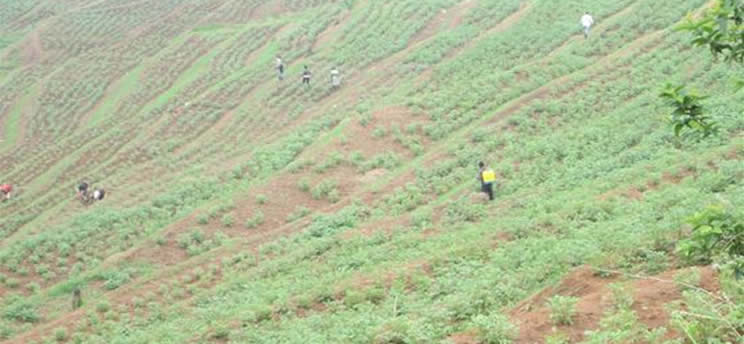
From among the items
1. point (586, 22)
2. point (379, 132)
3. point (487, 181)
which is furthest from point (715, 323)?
point (586, 22)

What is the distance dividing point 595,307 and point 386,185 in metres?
16.1

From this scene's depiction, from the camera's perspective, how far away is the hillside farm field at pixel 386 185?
12.0 m

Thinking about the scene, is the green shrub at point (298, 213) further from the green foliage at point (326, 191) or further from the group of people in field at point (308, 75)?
the group of people in field at point (308, 75)

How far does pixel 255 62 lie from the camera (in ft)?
162

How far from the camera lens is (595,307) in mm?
10109

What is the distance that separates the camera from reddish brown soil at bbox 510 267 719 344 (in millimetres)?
9477

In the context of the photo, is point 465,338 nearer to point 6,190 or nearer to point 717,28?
point 717,28

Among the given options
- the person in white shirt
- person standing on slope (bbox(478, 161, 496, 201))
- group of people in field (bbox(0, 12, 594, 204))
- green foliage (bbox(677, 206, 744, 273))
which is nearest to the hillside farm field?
green foliage (bbox(677, 206, 744, 273))

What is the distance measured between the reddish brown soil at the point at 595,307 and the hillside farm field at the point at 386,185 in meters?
0.04

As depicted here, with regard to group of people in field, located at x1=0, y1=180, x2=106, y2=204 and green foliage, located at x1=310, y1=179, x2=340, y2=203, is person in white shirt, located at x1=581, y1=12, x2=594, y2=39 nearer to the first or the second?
green foliage, located at x1=310, y1=179, x2=340, y2=203

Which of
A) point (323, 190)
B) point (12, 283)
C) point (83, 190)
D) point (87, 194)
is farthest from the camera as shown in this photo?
point (87, 194)

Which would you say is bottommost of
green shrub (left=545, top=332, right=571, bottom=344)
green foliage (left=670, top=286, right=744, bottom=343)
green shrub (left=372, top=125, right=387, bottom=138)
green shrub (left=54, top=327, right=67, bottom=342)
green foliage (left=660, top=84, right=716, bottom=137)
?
green foliage (left=670, top=286, right=744, bottom=343)

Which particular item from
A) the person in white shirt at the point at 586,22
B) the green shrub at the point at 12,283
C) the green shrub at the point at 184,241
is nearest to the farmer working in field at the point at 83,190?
the green shrub at the point at 12,283

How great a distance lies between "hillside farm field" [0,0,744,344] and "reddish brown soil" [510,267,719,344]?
43 millimetres
